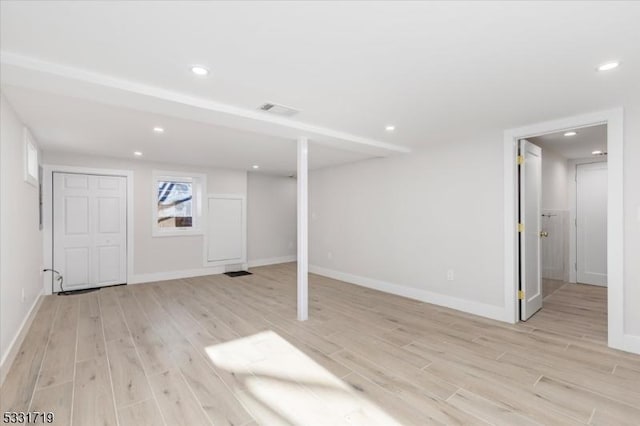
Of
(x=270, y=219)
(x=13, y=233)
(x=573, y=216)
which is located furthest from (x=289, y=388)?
(x=573, y=216)

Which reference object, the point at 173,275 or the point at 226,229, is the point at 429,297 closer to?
the point at 226,229

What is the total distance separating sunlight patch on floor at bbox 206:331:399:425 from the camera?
1.97 m

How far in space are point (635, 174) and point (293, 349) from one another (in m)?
3.76

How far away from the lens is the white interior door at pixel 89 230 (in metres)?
5.07

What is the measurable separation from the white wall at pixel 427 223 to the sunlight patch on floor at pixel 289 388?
257cm

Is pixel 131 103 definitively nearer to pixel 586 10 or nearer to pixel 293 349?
pixel 293 349

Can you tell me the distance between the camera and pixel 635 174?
114 inches

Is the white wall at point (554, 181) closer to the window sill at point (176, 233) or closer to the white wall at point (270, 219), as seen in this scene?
the white wall at point (270, 219)

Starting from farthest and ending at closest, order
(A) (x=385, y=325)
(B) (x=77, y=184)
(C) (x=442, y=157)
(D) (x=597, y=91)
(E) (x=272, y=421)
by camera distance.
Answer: (B) (x=77, y=184), (C) (x=442, y=157), (A) (x=385, y=325), (D) (x=597, y=91), (E) (x=272, y=421)

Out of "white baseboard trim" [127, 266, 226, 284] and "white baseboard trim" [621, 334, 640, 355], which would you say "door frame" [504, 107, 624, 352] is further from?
"white baseboard trim" [127, 266, 226, 284]

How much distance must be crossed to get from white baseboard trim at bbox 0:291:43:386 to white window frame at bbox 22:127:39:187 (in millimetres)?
1661

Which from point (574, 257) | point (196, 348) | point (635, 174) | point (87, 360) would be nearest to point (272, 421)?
point (196, 348)

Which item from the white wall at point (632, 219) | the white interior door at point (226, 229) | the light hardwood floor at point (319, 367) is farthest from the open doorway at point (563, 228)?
the white interior door at point (226, 229)

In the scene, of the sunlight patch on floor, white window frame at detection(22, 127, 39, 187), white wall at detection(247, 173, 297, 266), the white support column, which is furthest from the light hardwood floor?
white wall at detection(247, 173, 297, 266)
